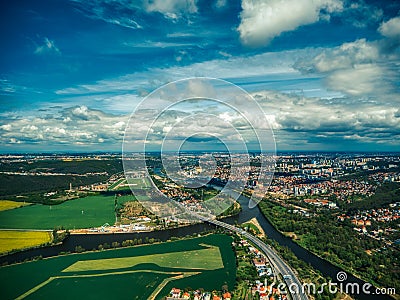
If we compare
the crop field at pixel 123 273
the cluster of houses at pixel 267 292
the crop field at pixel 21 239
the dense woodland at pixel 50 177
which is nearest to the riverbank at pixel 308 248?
the cluster of houses at pixel 267 292

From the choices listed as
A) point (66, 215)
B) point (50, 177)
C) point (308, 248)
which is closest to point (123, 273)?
point (308, 248)

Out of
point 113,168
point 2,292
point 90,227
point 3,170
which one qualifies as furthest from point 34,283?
point 113,168

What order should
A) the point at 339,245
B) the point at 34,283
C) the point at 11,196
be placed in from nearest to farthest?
the point at 34,283 < the point at 339,245 < the point at 11,196

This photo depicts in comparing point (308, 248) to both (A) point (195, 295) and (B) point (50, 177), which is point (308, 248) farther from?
(B) point (50, 177)

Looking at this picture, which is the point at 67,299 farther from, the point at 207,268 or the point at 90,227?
the point at 90,227

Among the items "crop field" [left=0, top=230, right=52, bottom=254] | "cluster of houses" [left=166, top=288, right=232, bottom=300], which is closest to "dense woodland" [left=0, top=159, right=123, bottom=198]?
"crop field" [left=0, top=230, right=52, bottom=254]

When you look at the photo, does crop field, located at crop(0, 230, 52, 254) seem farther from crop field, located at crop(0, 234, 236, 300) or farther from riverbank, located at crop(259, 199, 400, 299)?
riverbank, located at crop(259, 199, 400, 299)
